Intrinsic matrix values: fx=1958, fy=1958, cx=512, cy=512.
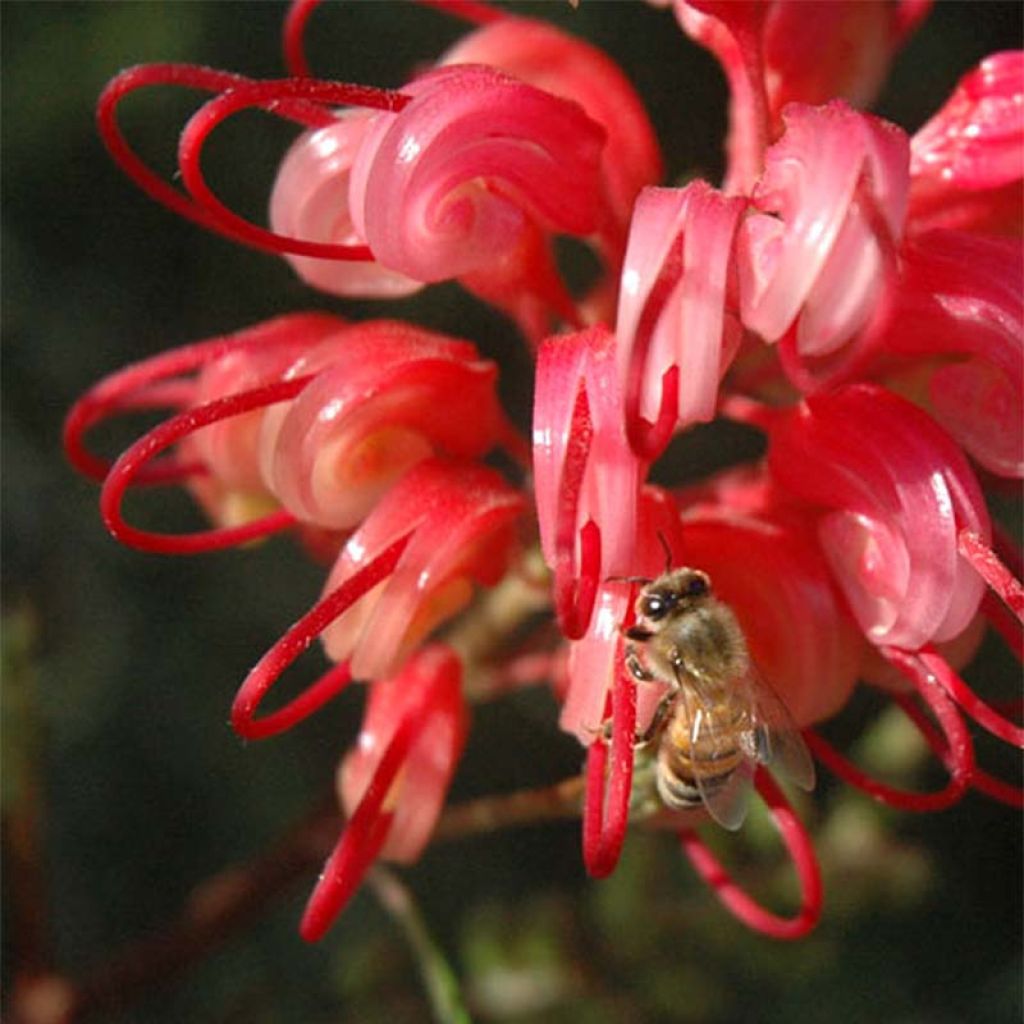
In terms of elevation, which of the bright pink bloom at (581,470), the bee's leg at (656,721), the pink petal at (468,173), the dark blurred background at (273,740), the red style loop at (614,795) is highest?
the pink petal at (468,173)

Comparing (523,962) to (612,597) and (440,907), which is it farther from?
(612,597)

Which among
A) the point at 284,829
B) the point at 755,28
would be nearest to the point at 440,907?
the point at 284,829

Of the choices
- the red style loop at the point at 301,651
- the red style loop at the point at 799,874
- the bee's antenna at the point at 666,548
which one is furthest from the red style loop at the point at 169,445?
the red style loop at the point at 799,874

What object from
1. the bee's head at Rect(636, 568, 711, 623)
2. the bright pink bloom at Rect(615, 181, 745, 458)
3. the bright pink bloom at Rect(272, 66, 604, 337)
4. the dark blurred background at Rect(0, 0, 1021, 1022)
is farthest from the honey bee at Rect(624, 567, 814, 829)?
the dark blurred background at Rect(0, 0, 1021, 1022)

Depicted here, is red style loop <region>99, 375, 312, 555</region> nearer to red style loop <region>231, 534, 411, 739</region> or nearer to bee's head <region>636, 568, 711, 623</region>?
red style loop <region>231, 534, 411, 739</region>

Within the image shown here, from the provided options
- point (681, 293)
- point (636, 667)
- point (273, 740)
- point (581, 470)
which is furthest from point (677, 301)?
point (273, 740)

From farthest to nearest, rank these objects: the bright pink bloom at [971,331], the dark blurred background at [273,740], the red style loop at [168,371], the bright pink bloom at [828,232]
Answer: the dark blurred background at [273,740], the red style loop at [168,371], the bright pink bloom at [971,331], the bright pink bloom at [828,232]

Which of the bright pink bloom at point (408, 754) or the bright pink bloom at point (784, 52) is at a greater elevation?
the bright pink bloom at point (784, 52)

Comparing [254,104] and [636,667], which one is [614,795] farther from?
[254,104]

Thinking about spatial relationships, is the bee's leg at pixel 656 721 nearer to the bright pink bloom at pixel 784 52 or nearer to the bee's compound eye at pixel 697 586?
the bee's compound eye at pixel 697 586
